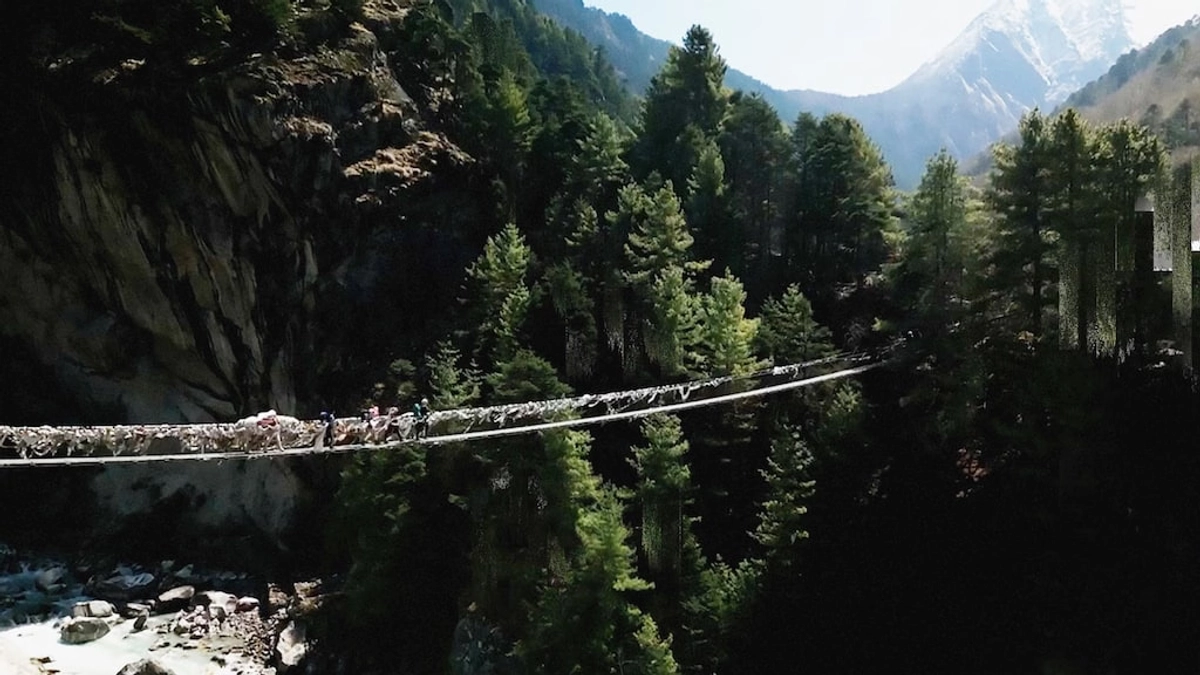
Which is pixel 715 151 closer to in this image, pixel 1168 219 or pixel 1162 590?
pixel 1168 219

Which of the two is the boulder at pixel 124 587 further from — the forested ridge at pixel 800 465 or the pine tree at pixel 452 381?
the pine tree at pixel 452 381

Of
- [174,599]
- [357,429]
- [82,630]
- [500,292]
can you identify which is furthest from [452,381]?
[82,630]

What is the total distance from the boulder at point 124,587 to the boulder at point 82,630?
2445mm

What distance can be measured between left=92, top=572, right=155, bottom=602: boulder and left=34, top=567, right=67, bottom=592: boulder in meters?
1.57

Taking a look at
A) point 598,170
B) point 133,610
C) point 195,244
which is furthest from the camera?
point 598,170

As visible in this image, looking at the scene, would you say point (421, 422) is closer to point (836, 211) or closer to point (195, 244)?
point (195, 244)

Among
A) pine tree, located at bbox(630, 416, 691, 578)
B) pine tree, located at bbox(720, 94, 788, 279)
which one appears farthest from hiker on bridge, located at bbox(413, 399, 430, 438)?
pine tree, located at bbox(720, 94, 788, 279)

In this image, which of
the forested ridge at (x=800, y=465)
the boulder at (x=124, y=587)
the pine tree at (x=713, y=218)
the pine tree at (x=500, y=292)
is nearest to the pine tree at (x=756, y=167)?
the pine tree at (x=713, y=218)

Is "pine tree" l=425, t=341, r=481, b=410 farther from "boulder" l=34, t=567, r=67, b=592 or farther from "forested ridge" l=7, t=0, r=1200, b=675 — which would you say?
"boulder" l=34, t=567, r=67, b=592

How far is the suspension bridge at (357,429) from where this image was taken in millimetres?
12956

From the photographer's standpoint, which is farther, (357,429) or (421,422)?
(421,422)

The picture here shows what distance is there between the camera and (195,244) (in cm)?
3006

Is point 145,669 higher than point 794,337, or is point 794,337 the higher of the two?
point 794,337

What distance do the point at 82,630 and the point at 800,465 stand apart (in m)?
20.6
